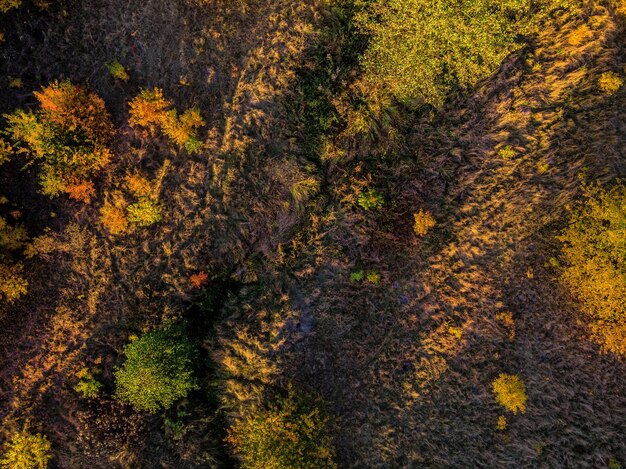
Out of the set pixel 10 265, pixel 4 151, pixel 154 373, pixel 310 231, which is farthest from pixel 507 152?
pixel 10 265

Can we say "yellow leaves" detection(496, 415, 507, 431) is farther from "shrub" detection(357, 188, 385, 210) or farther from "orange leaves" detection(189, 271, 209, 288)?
"orange leaves" detection(189, 271, 209, 288)

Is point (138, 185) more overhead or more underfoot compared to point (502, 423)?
more overhead

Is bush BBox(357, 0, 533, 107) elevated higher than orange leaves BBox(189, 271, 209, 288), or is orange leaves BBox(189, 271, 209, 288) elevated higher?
bush BBox(357, 0, 533, 107)

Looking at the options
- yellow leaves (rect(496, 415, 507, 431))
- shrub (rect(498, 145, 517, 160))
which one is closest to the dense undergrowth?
yellow leaves (rect(496, 415, 507, 431))

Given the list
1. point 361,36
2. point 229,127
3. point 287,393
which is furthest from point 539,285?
point 229,127

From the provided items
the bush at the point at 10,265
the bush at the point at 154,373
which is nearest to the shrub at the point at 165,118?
the bush at the point at 10,265

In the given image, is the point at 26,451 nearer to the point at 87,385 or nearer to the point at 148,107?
the point at 87,385
